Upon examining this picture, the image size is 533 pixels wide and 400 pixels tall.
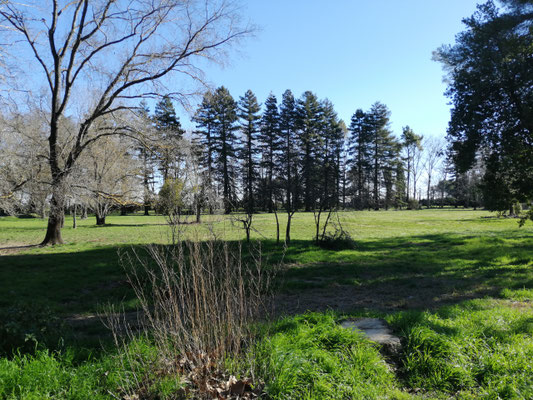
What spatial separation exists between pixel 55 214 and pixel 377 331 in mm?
13381

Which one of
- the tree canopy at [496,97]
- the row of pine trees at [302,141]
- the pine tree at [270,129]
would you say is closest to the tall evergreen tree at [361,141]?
the row of pine trees at [302,141]

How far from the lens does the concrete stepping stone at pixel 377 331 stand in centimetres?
315

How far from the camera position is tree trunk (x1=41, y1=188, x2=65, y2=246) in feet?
39.8

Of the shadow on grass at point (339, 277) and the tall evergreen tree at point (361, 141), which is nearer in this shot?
the shadow on grass at point (339, 277)

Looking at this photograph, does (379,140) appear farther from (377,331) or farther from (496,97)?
(377,331)

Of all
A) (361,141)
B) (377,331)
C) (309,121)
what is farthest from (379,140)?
(377,331)

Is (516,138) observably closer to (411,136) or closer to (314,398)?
(314,398)

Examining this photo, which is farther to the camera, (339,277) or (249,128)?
(249,128)

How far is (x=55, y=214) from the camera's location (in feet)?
42.3

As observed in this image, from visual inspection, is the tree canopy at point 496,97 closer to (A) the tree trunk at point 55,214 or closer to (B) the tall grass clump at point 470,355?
(B) the tall grass clump at point 470,355

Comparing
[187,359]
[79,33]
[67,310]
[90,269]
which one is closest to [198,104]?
[79,33]

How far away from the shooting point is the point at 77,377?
98.3 inches

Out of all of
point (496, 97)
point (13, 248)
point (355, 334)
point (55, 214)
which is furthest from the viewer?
point (55, 214)

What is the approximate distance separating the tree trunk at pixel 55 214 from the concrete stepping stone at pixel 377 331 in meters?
12.0
